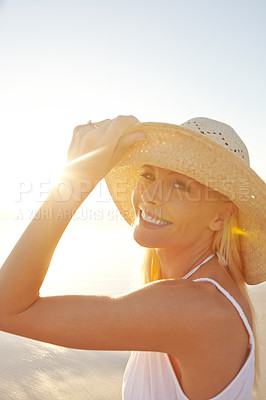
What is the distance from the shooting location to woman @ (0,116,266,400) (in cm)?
163

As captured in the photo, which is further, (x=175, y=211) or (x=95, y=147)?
(x=175, y=211)

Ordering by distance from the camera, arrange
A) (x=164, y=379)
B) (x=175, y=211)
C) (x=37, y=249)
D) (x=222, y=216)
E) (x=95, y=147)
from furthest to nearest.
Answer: (x=222, y=216) < (x=175, y=211) < (x=164, y=379) < (x=95, y=147) < (x=37, y=249)

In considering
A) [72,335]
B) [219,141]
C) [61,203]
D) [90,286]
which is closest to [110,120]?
[61,203]

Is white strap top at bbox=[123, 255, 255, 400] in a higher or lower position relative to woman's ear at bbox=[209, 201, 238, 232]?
lower

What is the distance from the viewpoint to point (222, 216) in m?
2.33

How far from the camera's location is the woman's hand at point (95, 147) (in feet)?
6.10

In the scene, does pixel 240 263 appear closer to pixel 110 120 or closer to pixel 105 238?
pixel 110 120

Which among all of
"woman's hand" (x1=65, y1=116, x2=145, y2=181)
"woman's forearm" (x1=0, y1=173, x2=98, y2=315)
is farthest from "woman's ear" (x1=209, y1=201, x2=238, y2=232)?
"woman's forearm" (x1=0, y1=173, x2=98, y2=315)

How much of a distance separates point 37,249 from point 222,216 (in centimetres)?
118

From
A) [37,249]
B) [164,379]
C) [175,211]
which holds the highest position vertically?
[175,211]

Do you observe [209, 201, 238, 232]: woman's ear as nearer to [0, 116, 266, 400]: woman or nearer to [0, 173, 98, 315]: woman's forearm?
[0, 116, 266, 400]: woman

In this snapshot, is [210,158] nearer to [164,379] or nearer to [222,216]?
[222,216]

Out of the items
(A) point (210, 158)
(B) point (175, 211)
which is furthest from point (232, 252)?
(A) point (210, 158)

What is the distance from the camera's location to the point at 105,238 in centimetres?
1273
